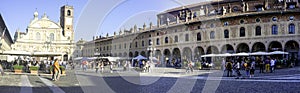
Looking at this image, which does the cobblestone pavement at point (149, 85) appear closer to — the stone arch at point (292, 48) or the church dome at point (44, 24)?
the stone arch at point (292, 48)

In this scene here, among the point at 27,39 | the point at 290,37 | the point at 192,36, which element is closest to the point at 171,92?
the point at 290,37

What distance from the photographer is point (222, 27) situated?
4125 cm

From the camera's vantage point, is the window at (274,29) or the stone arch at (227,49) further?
the stone arch at (227,49)

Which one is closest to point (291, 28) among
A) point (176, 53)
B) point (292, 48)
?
point (292, 48)

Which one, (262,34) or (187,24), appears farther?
(187,24)

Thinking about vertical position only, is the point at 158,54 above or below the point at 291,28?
below

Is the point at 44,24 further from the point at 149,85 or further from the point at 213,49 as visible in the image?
the point at 149,85

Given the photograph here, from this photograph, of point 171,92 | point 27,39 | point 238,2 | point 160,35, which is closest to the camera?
point 171,92

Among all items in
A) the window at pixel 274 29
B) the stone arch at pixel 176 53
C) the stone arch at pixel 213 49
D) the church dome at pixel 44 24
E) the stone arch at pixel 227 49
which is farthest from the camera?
the church dome at pixel 44 24

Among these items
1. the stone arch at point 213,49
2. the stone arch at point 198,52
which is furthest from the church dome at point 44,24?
the stone arch at point 213,49

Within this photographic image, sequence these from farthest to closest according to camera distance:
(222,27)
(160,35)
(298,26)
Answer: (160,35)
(222,27)
(298,26)

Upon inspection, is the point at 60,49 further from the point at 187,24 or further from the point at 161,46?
the point at 187,24

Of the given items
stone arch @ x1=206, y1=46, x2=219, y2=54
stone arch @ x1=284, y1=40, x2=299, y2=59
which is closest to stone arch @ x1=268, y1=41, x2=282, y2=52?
stone arch @ x1=284, y1=40, x2=299, y2=59

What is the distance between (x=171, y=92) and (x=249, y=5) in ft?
118
